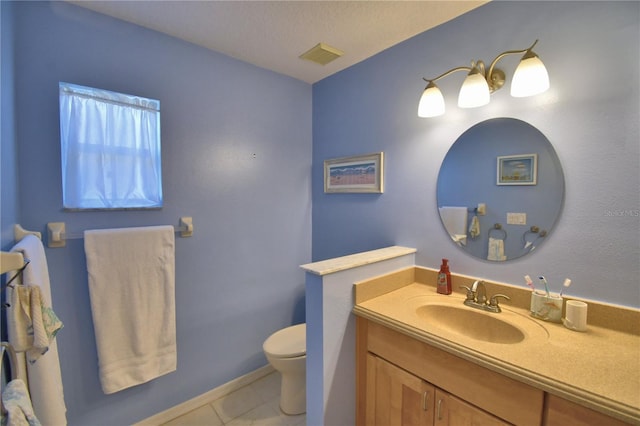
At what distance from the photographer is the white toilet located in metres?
1.70

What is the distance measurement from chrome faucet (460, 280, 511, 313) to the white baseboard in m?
1.61

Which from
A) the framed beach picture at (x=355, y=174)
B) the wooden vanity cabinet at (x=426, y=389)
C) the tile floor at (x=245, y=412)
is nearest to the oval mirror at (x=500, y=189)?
the framed beach picture at (x=355, y=174)

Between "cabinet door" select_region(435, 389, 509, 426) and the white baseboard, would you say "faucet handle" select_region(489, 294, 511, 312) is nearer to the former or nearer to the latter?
"cabinet door" select_region(435, 389, 509, 426)

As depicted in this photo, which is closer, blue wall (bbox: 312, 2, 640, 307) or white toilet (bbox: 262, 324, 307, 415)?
blue wall (bbox: 312, 2, 640, 307)

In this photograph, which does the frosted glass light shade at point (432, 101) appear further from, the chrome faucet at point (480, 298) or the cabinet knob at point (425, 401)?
the cabinet knob at point (425, 401)

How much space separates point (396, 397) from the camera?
1.23m

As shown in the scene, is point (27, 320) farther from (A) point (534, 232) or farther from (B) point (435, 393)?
(A) point (534, 232)

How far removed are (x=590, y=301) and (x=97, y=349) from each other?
91.4 inches

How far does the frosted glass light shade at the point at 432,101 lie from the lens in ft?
4.90

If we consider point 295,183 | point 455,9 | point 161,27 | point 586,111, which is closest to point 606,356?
point 586,111

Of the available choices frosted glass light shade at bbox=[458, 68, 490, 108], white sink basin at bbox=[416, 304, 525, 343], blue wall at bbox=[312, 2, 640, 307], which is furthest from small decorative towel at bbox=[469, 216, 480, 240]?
frosted glass light shade at bbox=[458, 68, 490, 108]

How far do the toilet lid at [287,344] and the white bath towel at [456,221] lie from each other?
3.60ft

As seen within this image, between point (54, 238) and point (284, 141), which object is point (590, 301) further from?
point (54, 238)

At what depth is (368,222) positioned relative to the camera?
1987mm
